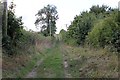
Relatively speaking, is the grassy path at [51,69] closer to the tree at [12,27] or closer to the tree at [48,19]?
the tree at [12,27]

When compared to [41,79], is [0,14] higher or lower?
higher

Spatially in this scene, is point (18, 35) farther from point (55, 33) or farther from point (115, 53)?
point (55, 33)

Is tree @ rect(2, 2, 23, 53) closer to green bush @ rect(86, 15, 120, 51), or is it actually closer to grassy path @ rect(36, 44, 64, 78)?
grassy path @ rect(36, 44, 64, 78)

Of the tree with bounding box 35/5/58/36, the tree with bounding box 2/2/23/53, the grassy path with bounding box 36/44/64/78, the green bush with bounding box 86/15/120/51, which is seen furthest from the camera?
the tree with bounding box 35/5/58/36

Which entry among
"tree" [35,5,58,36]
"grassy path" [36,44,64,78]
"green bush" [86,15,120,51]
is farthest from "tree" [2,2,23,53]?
"tree" [35,5,58,36]

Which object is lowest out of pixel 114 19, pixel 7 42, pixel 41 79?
pixel 41 79

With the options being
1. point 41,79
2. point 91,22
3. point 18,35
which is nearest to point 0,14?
point 18,35

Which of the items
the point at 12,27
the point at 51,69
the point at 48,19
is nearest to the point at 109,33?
the point at 51,69

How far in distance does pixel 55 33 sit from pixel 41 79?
69.4 metres

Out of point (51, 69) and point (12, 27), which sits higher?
point (12, 27)

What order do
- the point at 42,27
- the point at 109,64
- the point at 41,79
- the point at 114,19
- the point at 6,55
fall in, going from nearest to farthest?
the point at 41,79 → the point at 109,64 → the point at 6,55 → the point at 114,19 → the point at 42,27

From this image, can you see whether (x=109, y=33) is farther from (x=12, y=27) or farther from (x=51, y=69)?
(x=12, y=27)

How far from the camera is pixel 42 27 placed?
78.1 m

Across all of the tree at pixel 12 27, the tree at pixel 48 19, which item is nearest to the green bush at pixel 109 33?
the tree at pixel 12 27
